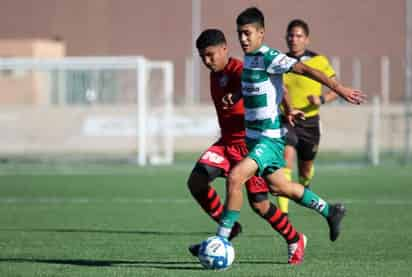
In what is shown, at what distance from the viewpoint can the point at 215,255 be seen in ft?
28.1

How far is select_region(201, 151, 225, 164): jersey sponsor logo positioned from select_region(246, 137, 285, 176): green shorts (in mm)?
444

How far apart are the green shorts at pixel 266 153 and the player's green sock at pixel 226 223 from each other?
44 cm

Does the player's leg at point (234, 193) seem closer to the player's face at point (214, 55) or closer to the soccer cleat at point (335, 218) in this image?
the player's face at point (214, 55)

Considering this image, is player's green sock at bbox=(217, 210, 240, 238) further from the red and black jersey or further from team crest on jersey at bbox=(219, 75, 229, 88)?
team crest on jersey at bbox=(219, 75, 229, 88)

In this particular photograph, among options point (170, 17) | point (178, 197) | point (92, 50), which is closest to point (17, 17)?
point (92, 50)

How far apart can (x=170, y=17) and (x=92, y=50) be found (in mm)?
3529

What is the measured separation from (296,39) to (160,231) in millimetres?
2663

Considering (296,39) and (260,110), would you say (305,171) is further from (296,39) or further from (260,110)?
(260,110)

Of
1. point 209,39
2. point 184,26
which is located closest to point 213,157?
point 209,39

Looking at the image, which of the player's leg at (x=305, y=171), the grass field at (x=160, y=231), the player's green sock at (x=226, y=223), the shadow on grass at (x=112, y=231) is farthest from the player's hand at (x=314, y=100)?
the player's green sock at (x=226, y=223)

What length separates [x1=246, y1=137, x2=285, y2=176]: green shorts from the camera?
920 cm

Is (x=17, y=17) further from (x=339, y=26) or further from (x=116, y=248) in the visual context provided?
(x=116, y=248)

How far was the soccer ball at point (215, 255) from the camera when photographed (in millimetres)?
8578

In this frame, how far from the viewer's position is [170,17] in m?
43.9
